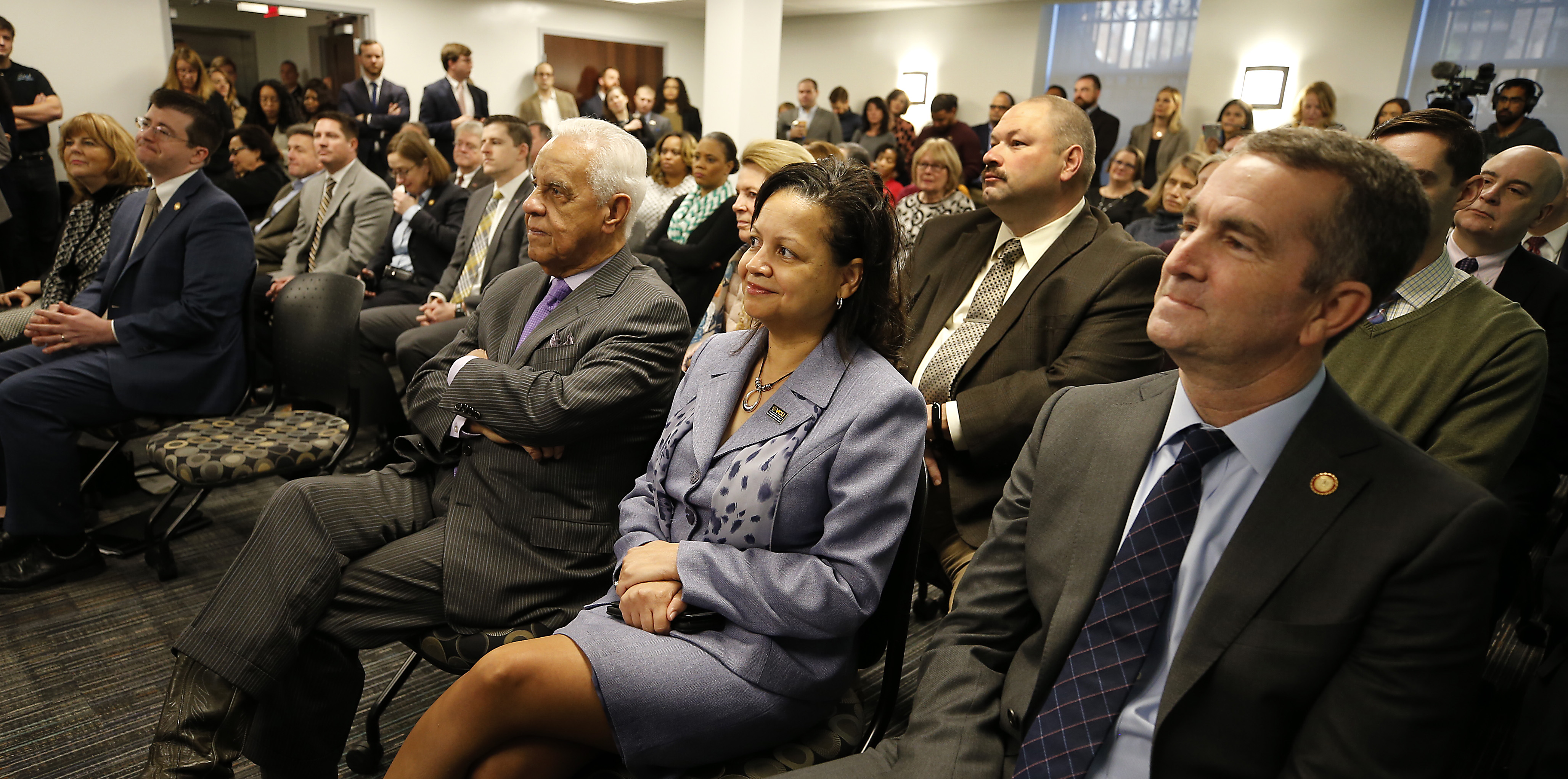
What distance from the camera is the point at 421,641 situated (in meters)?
1.82

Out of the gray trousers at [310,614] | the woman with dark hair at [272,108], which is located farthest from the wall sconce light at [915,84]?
the gray trousers at [310,614]

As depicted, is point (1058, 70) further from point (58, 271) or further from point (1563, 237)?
point (58, 271)

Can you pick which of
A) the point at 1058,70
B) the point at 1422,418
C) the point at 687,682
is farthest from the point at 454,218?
the point at 1058,70

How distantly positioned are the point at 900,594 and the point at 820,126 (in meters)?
11.3

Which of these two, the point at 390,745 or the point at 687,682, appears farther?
the point at 390,745

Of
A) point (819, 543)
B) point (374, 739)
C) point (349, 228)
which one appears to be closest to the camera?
point (819, 543)

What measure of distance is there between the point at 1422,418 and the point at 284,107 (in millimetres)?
10513

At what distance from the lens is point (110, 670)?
245 centimetres

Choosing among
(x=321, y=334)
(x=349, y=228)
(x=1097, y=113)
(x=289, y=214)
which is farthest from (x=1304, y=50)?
(x=321, y=334)

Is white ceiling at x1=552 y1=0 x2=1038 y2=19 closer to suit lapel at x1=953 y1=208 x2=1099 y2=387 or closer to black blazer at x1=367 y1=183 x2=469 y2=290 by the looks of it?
black blazer at x1=367 y1=183 x2=469 y2=290

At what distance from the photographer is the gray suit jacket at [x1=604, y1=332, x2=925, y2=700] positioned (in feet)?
4.60

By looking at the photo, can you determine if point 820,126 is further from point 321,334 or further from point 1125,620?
point 1125,620

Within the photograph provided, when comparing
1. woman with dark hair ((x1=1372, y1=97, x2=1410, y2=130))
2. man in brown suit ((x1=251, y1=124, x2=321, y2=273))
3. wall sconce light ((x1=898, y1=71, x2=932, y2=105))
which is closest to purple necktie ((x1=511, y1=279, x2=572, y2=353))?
man in brown suit ((x1=251, y1=124, x2=321, y2=273))

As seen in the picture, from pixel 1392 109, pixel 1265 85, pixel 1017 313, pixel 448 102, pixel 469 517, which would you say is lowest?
pixel 469 517
